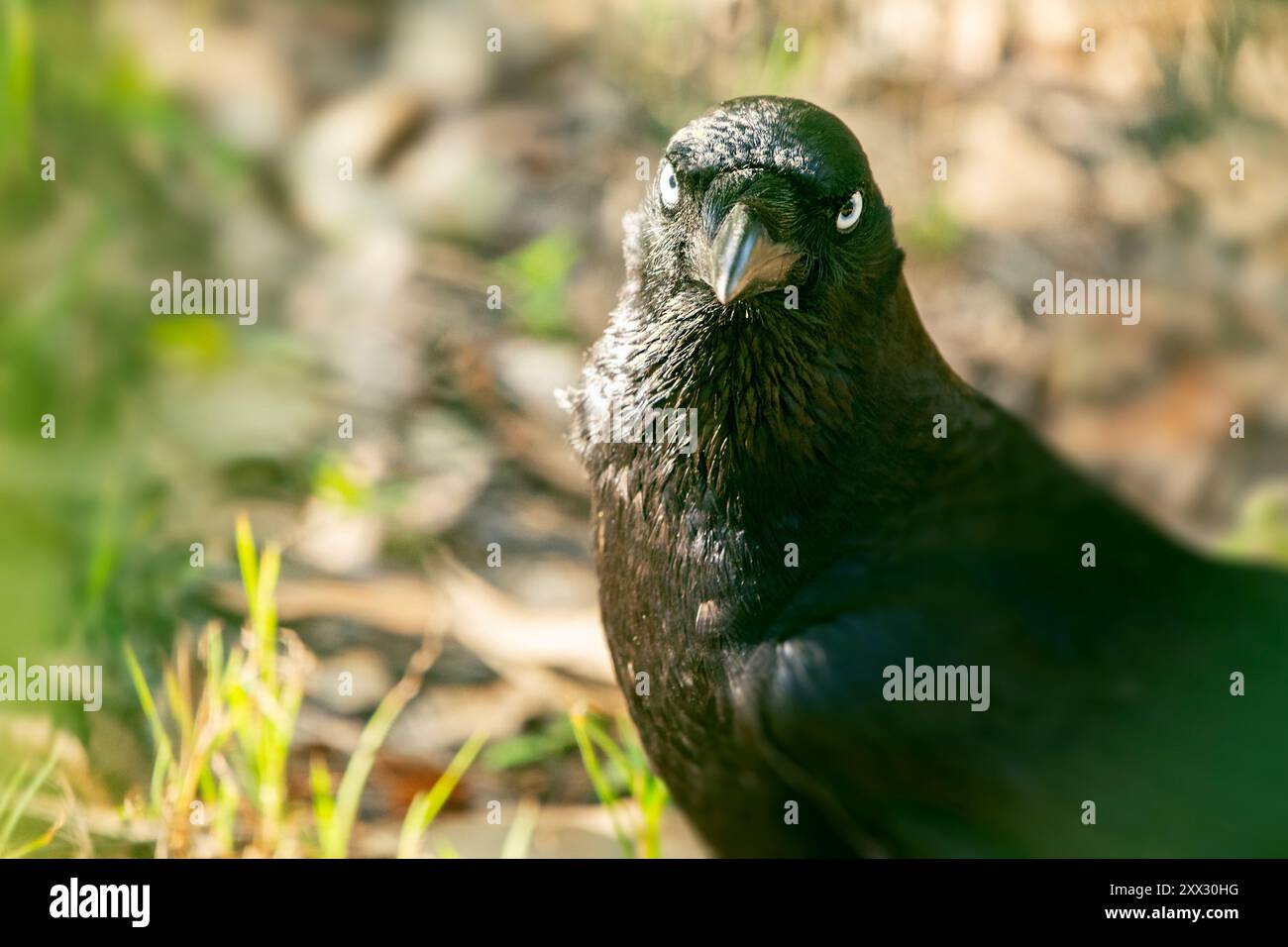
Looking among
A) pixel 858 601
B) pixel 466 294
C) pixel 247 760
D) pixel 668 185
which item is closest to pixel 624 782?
pixel 247 760

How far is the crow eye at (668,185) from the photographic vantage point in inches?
91.4

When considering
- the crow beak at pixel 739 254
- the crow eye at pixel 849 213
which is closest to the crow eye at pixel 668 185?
the crow beak at pixel 739 254

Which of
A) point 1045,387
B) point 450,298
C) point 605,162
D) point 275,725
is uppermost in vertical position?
point 605,162

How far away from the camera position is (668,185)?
Answer: 2.35 meters


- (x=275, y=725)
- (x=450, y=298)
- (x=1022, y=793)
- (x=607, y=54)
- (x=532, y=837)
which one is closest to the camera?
(x=1022, y=793)

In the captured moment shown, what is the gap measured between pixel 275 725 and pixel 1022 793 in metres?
1.74

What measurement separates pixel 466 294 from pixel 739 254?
2390 millimetres

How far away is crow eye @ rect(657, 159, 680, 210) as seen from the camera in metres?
2.32

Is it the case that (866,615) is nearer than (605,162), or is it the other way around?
(866,615)

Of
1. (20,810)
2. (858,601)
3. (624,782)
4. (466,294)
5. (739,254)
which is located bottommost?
(624,782)

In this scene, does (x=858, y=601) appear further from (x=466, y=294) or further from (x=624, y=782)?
(x=466, y=294)

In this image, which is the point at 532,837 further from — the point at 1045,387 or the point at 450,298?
the point at 1045,387

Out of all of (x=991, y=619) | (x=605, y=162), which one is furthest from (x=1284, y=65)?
(x=991, y=619)
